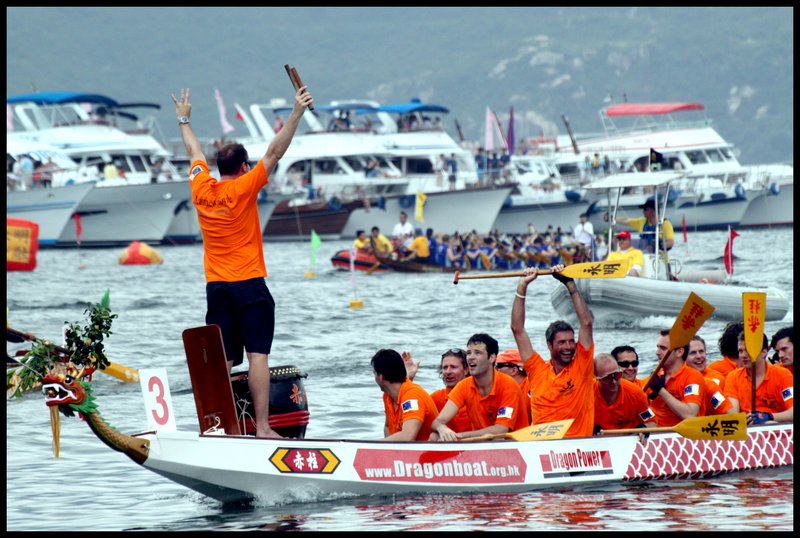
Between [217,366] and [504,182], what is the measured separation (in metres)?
46.8

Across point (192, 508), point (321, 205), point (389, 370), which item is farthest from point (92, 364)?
point (321, 205)

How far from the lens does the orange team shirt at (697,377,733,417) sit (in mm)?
11102

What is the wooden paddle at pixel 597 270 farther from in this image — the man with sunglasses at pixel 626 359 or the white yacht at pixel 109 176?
the white yacht at pixel 109 176

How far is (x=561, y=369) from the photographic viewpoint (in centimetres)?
1009

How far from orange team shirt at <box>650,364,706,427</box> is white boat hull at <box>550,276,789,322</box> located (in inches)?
403

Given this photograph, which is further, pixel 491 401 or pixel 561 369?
pixel 491 401

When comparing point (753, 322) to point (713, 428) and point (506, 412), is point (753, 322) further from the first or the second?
point (506, 412)

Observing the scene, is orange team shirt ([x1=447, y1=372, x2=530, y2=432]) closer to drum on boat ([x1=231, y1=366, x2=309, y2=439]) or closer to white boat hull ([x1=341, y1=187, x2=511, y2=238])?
drum on boat ([x1=231, y1=366, x2=309, y2=439])

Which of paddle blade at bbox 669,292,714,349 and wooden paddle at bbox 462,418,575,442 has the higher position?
paddle blade at bbox 669,292,714,349

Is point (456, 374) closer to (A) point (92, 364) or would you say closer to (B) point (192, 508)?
(B) point (192, 508)

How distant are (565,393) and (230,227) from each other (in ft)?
9.24

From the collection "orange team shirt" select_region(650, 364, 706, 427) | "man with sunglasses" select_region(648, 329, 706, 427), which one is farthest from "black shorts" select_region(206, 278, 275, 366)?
"orange team shirt" select_region(650, 364, 706, 427)

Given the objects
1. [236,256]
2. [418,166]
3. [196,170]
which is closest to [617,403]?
[236,256]

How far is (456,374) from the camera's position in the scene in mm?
10898
